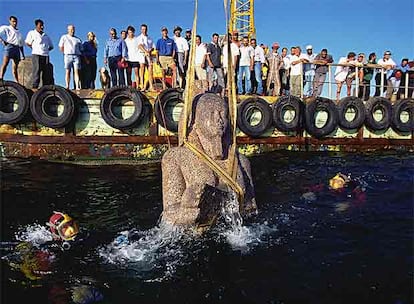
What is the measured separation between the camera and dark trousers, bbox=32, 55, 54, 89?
1214 centimetres

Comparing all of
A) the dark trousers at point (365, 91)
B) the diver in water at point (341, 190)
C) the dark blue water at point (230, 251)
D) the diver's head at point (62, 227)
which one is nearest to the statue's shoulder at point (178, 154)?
the dark blue water at point (230, 251)

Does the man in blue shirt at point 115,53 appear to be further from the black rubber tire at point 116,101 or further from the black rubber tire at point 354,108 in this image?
the black rubber tire at point 354,108

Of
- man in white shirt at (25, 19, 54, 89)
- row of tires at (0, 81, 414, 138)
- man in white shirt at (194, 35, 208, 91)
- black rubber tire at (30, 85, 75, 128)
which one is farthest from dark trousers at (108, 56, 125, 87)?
man in white shirt at (194, 35, 208, 91)

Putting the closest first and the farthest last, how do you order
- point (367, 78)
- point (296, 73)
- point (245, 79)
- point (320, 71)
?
point (245, 79)
point (296, 73)
point (320, 71)
point (367, 78)

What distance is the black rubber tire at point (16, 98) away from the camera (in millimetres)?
12062

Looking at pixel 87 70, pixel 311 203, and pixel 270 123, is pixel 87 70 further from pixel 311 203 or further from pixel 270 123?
pixel 311 203

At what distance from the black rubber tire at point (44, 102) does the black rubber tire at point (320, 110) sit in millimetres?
8322

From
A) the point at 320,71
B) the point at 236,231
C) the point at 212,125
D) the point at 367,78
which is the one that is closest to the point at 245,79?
the point at 320,71

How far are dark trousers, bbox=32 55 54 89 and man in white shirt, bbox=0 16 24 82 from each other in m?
0.51

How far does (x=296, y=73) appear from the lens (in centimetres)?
1495

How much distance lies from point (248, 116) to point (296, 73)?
9.01ft

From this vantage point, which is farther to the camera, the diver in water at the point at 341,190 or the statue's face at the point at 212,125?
the diver in water at the point at 341,190

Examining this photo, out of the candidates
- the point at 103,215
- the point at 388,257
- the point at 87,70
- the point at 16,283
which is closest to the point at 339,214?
the point at 388,257

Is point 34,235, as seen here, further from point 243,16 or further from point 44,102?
point 243,16
